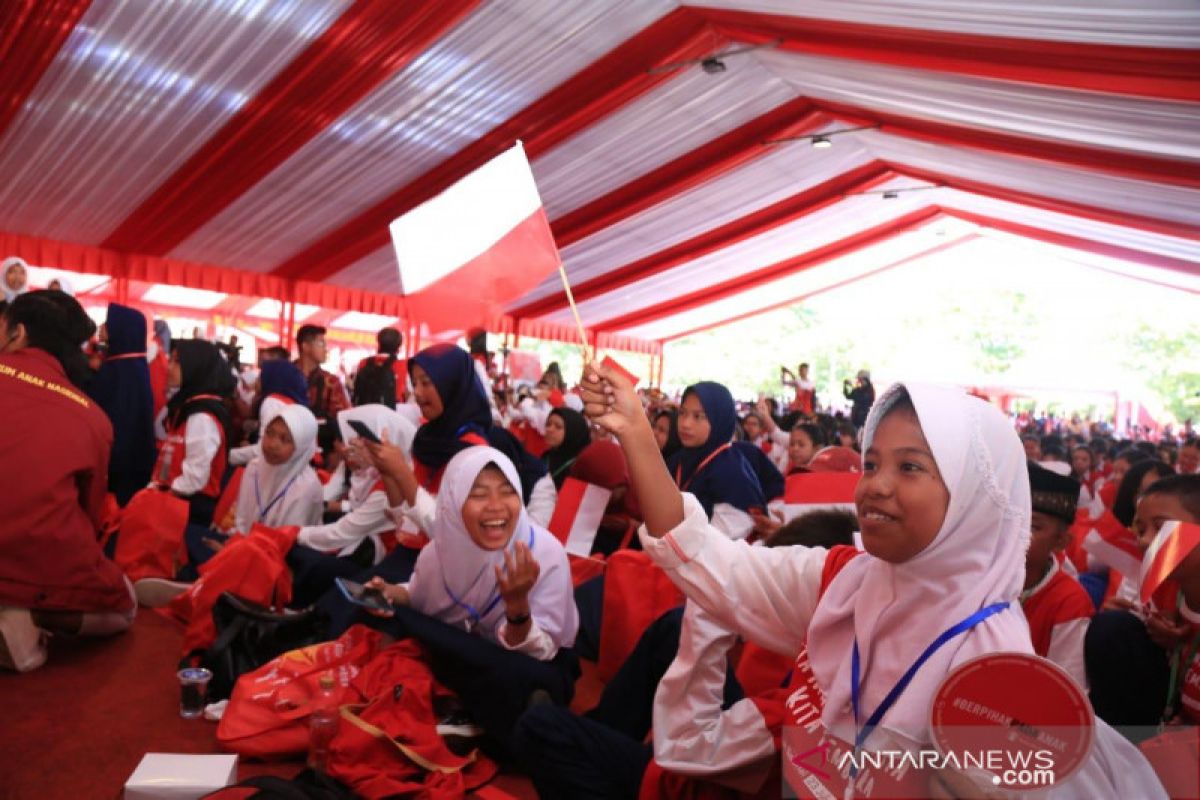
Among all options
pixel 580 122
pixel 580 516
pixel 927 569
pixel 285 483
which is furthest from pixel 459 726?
pixel 580 122

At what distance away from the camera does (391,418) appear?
420cm

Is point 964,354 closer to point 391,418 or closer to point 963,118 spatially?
point 963,118

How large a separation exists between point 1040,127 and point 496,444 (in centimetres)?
516

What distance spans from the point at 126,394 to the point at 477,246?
352cm

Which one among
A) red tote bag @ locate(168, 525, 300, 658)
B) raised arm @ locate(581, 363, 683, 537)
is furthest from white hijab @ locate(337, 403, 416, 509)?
raised arm @ locate(581, 363, 683, 537)

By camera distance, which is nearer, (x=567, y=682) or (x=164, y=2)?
(x=567, y=682)

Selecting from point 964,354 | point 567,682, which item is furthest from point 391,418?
point 964,354

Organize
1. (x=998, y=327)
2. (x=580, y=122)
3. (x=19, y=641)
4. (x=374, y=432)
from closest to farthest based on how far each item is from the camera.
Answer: (x=19, y=641), (x=374, y=432), (x=580, y=122), (x=998, y=327)

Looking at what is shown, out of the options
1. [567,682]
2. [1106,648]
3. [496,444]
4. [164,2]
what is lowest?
[567,682]

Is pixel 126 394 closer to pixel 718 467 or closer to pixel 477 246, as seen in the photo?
pixel 718 467

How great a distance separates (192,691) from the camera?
2.70 m

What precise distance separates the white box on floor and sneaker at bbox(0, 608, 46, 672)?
4.01ft

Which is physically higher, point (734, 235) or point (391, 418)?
point (734, 235)

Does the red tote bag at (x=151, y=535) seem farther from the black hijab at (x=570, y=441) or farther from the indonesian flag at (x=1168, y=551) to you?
the indonesian flag at (x=1168, y=551)
